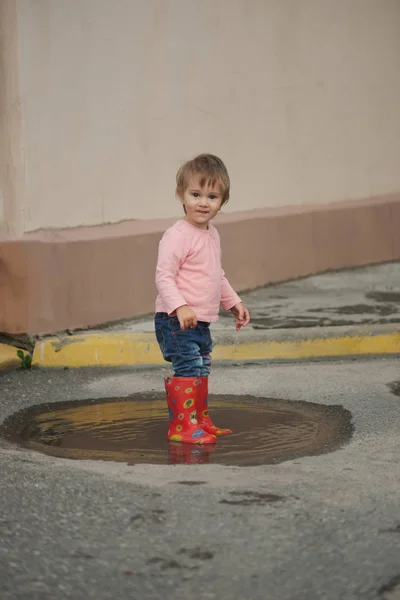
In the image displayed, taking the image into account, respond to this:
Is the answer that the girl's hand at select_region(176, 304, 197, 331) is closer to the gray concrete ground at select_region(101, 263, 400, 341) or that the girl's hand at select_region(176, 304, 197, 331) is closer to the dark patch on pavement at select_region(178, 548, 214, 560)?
the dark patch on pavement at select_region(178, 548, 214, 560)

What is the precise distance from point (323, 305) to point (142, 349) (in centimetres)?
167

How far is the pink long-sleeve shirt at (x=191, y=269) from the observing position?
16.4ft

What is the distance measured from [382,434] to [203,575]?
76.1 inches

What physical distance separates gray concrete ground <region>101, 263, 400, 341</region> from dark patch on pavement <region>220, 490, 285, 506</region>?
297 cm

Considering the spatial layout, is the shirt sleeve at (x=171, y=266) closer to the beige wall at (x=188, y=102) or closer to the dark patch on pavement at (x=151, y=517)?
the dark patch on pavement at (x=151, y=517)

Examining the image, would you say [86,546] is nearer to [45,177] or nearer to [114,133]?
[45,177]

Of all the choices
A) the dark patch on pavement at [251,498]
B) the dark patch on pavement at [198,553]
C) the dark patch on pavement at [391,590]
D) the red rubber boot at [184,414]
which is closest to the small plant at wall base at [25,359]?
the red rubber boot at [184,414]

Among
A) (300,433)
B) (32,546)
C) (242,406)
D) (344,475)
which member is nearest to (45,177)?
(242,406)

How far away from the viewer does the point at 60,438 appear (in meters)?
4.95

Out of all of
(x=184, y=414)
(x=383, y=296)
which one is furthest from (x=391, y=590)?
(x=383, y=296)

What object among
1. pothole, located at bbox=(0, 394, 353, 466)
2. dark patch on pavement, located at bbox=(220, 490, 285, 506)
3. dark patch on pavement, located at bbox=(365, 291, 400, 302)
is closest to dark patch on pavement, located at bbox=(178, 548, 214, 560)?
dark patch on pavement, located at bbox=(220, 490, 285, 506)

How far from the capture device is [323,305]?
787 centimetres

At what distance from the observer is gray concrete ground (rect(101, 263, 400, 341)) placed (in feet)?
22.9

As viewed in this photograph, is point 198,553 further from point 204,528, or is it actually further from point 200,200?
point 200,200
